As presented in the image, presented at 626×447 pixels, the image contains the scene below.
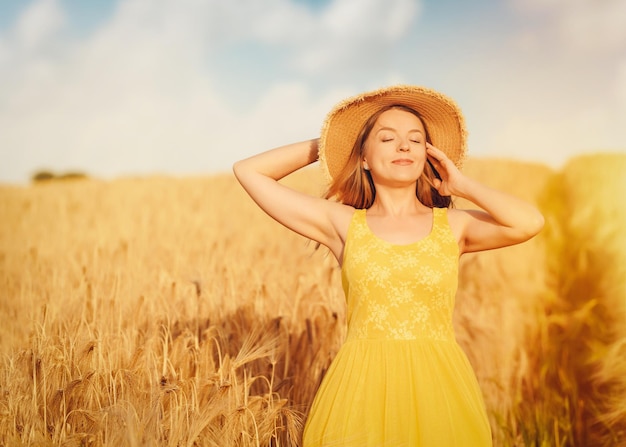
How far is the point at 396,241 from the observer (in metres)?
2.63

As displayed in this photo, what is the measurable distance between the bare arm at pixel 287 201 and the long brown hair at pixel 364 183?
6.0 inches

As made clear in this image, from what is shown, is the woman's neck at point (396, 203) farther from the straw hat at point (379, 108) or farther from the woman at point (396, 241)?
Answer: the straw hat at point (379, 108)

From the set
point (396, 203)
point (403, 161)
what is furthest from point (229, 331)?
point (403, 161)

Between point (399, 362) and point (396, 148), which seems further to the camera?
point (396, 148)

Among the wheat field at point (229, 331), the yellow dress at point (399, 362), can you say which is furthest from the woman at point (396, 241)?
the wheat field at point (229, 331)

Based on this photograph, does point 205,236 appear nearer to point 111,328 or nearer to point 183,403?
point 111,328

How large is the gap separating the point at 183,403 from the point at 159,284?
1580 mm

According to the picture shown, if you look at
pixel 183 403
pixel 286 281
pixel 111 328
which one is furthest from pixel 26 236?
pixel 183 403

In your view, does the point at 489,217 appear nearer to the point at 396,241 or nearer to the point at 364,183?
the point at 396,241

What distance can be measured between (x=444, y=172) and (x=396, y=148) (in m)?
0.27

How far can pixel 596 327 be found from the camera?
604 cm

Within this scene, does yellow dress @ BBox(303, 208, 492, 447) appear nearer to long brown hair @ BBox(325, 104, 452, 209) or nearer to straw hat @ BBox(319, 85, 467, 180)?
long brown hair @ BBox(325, 104, 452, 209)

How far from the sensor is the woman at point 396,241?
242 cm

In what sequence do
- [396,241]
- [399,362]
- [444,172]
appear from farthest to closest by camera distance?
[444,172] → [396,241] → [399,362]
